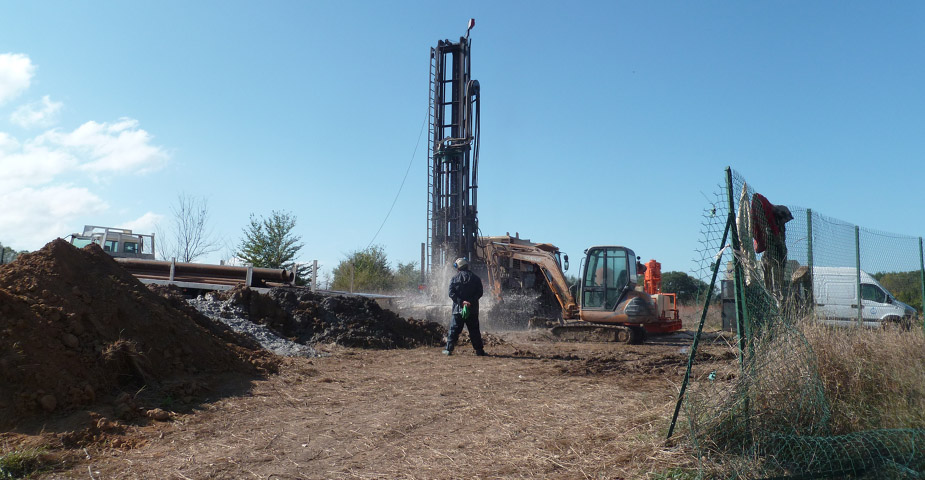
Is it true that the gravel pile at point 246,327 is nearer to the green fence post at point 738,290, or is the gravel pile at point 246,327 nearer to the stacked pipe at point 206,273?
the stacked pipe at point 206,273

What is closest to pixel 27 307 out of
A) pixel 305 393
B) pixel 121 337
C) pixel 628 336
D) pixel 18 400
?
pixel 121 337

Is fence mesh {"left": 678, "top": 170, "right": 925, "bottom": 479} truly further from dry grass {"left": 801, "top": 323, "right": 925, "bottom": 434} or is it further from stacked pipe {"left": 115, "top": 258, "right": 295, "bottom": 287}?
stacked pipe {"left": 115, "top": 258, "right": 295, "bottom": 287}

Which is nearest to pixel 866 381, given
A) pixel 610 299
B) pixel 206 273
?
pixel 610 299

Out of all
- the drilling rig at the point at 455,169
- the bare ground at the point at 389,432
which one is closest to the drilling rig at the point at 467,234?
the drilling rig at the point at 455,169

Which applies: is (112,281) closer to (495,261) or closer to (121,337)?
(121,337)

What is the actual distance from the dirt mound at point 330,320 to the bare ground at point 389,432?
350cm

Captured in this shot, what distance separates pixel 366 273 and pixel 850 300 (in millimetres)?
26403

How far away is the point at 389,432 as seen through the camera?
200 inches

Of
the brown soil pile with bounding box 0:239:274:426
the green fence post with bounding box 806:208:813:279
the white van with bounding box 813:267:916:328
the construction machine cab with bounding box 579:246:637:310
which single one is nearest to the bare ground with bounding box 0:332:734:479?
the brown soil pile with bounding box 0:239:274:426

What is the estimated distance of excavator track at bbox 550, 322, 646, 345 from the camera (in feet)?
46.8

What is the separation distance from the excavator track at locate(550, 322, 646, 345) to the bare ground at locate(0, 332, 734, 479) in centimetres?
643

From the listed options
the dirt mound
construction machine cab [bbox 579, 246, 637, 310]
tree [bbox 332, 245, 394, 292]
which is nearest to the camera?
the dirt mound

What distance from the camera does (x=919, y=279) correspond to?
945 centimetres

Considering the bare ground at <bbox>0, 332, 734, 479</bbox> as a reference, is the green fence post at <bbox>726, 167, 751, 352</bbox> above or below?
above
